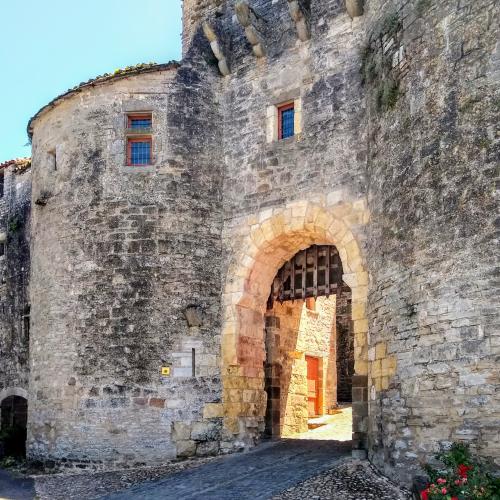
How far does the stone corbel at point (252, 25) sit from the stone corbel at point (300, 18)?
614mm

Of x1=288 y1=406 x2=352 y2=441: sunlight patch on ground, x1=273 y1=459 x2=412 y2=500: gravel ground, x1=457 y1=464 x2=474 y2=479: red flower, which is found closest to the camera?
x1=457 y1=464 x2=474 y2=479: red flower

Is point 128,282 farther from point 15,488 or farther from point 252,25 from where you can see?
point 252,25

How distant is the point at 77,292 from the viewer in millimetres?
10852

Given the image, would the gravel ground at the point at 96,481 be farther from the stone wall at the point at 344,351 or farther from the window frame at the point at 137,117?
the stone wall at the point at 344,351

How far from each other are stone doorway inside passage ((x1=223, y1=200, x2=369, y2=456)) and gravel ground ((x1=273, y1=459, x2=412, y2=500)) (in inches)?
91.5

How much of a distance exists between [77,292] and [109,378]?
1397 mm

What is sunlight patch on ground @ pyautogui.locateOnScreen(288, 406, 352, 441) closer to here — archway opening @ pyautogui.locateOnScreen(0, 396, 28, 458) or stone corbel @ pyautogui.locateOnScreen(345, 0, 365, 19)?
archway opening @ pyautogui.locateOnScreen(0, 396, 28, 458)

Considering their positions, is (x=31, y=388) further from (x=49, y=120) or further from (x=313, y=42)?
(x=313, y=42)

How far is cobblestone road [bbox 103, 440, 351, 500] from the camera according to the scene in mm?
8055

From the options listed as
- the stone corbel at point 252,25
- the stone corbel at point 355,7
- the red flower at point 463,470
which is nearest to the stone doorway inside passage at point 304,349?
the stone corbel at point 252,25

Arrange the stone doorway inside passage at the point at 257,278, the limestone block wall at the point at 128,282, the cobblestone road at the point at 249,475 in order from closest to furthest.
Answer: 1. the cobblestone road at the point at 249,475
2. the stone doorway inside passage at the point at 257,278
3. the limestone block wall at the point at 128,282

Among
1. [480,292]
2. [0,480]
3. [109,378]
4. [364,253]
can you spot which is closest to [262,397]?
[109,378]

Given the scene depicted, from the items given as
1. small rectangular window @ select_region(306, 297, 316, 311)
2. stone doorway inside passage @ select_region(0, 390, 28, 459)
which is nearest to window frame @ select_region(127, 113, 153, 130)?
small rectangular window @ select_region(306, 297, 316, 311)

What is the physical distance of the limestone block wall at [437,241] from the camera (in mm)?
6734
